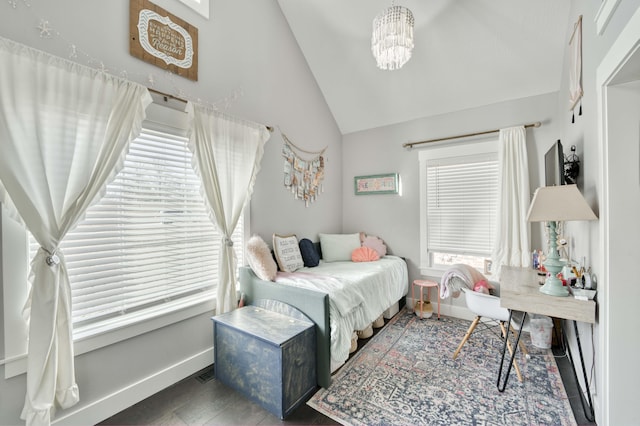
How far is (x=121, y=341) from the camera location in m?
1.78

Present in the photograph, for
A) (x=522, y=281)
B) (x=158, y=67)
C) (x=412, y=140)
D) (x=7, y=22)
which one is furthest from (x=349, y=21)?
(x=522, y=281)

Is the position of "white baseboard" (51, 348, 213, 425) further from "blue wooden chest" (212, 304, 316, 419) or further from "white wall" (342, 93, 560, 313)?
"white wall" (342, 93, 560, 313)

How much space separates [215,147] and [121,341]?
153 centimetres

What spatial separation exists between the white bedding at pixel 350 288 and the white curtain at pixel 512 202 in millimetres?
1102

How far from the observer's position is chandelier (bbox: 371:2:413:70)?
78.7 inches

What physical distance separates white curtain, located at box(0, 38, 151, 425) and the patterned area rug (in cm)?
150

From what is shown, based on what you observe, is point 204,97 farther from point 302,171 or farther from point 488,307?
point 488,307

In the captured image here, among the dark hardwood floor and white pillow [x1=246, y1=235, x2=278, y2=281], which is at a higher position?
white pillow [x1=246, y1=235, x2=278, y2=281]

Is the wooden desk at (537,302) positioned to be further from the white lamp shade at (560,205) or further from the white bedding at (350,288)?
the white bedding at (350,288)

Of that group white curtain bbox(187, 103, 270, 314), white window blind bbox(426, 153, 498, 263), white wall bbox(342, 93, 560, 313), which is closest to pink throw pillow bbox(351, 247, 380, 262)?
white wall bbox(342, 93, 560, 313)

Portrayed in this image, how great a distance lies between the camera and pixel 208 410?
176 centimetres

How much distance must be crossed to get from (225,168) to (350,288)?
1473 millimetres

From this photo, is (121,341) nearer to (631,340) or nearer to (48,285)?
(48,285)

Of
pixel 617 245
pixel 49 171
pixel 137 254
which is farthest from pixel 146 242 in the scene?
pixel 617 245
